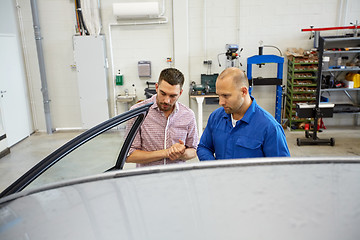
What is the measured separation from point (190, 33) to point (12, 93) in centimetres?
381

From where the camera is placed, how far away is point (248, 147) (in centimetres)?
169

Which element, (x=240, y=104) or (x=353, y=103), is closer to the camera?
(x=240, y=104)

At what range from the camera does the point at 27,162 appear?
453cm

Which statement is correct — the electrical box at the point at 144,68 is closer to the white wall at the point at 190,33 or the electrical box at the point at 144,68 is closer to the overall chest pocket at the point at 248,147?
the white wall at the point at 190,33

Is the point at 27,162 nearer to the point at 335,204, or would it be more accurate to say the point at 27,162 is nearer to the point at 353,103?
the point at 335,204

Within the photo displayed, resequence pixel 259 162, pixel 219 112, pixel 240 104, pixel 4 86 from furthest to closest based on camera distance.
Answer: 1. pixel 4 86
2. pixel 219 112
3. pixel 240 104
4. pixel 259 162

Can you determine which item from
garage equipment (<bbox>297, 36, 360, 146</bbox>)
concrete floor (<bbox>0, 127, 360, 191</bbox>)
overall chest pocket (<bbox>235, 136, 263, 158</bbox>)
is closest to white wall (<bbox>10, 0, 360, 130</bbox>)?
concrete floor (<bbox>0, 127, 360, 191</bbox>)

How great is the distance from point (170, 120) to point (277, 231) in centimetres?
136

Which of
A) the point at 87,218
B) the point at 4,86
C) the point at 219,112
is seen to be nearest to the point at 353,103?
the point at 219,112

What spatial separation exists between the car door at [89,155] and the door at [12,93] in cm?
137

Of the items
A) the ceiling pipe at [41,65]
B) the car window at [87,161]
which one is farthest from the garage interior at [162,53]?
the car window at [87,161]

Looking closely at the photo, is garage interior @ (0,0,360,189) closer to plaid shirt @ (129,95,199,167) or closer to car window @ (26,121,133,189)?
car window @ (26,121,133,189)

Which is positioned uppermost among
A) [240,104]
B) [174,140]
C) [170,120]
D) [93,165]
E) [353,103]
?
[240,104]

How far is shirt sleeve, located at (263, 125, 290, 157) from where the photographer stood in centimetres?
164
